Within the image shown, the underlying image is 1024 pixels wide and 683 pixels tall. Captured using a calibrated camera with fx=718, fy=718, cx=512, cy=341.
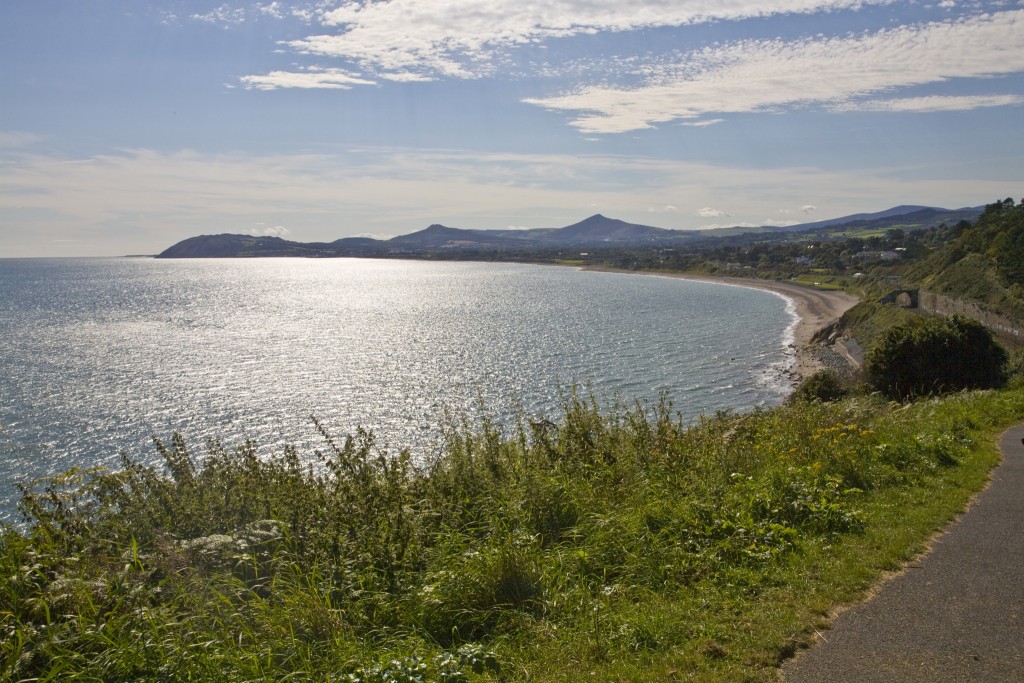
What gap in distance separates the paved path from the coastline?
4242 centimetres

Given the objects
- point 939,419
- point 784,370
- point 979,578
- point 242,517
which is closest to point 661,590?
point 979,578

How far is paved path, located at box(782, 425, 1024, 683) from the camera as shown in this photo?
15.0 feet

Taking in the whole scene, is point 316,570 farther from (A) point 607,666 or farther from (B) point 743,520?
(B) point 743,520

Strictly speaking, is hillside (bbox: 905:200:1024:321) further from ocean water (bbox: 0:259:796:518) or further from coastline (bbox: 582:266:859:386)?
ocean water (bbox: 0:259:796:518)

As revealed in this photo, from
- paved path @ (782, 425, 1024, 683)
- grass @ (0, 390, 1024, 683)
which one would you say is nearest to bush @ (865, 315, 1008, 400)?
grass @ (0, 390, 1024, 683)

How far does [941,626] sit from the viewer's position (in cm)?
513

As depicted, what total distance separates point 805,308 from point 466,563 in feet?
306

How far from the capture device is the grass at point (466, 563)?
4629 millimetres

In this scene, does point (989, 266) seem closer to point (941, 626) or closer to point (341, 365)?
point (341, 365)

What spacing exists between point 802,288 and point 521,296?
152ft

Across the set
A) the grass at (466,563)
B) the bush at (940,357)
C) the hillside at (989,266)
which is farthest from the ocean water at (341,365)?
the hillside at (989,266)

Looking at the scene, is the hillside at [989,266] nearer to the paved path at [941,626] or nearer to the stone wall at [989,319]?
the stone wall at [989,319]

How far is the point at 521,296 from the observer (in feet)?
394

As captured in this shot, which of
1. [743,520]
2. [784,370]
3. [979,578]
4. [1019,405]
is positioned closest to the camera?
[979,578]
